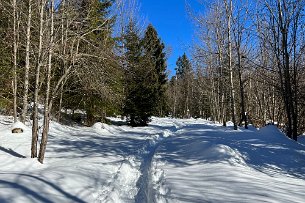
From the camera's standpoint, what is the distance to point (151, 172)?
8.55 metres

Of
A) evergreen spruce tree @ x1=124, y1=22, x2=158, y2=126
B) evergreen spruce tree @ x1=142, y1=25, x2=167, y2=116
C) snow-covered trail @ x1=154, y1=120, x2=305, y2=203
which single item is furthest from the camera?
evergreen spruce tree @ x1=142, y1=25, x2=167, y2=116

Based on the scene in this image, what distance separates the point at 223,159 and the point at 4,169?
6.19m

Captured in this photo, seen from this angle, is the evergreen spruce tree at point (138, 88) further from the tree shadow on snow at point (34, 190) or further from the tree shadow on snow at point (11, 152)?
the tree shadow on snow at point (34, 190)

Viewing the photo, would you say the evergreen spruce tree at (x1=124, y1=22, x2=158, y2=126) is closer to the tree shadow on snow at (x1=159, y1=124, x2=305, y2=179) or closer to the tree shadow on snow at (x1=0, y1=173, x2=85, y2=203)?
the tree shadow on snow at (x1=159, y1=124, x2=305, y2=179)

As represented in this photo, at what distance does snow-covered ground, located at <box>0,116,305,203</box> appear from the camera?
590cm

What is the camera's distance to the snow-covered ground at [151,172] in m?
5.90

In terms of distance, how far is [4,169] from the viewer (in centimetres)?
784

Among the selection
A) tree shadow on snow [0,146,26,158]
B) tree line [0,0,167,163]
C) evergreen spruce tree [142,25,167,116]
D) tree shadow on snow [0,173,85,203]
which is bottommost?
tree shadow on snow [0,173,85,203]

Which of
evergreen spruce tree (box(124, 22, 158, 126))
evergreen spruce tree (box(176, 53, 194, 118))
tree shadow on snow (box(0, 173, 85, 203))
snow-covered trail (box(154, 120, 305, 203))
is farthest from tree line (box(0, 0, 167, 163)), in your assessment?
evergreen spruce tree (box(176, 53, 194, 118))

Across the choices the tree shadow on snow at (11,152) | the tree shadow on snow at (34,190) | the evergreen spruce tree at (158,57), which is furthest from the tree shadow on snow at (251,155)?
the evergreen spruce tree at (158,57)

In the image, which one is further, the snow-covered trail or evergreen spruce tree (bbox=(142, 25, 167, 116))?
evergreen spruce tree (bbox=(142, 25, 167, 116))

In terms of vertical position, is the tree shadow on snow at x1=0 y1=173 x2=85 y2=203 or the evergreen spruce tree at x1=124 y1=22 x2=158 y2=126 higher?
the evergreen spruce tree at x1=124 y1=22 x2=158 y2=126

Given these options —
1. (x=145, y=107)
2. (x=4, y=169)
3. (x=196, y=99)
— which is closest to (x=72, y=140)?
(x=4, y=169)

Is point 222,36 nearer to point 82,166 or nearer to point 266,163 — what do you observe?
point 266,163
